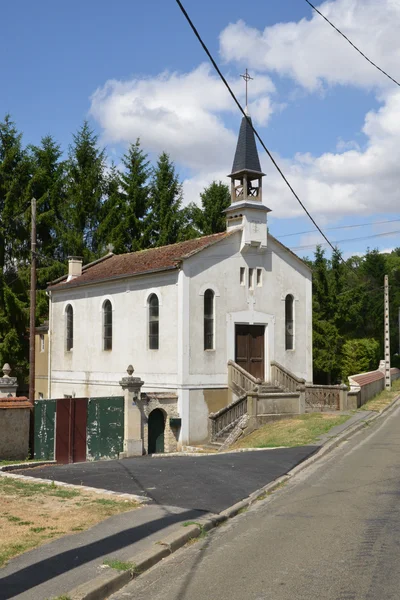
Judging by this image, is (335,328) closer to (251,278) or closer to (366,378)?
(366,378)

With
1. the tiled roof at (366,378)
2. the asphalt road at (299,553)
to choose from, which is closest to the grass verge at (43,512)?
the asphalt road at (299,553)

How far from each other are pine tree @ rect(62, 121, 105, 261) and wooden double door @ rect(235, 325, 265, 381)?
74.5 feet

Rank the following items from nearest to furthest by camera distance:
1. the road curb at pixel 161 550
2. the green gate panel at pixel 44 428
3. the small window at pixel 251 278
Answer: the road curb at pixel 161 550 < the green gate panel at pixel 44 428 < the small window at pixel 251 278

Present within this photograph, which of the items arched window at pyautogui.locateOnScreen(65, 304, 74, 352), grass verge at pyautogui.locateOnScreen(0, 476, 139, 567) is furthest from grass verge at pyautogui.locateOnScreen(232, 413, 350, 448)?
arched window at pyautogui.locateOnScreen(65, 304, 74, 352)

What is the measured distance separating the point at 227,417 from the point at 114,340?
26.1 ft

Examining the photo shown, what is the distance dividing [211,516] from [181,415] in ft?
55.9

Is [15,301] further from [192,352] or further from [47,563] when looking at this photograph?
[47,563]

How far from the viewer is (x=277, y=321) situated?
30.8 m

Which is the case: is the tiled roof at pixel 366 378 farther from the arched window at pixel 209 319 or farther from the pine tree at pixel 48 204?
the pine tree at pixel 48 204

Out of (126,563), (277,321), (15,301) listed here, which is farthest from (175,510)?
(15,301)

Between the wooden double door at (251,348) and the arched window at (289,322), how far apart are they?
1.69 meters

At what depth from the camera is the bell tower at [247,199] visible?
29.7 m

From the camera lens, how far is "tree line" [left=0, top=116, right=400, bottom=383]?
157 ft

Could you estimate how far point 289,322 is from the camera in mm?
31734
